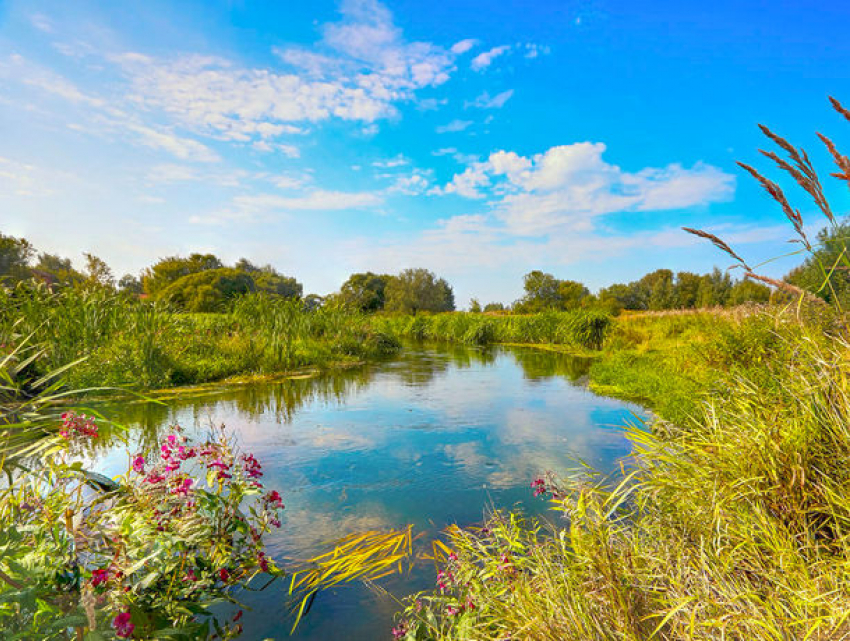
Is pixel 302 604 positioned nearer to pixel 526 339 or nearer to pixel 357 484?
pixel 357 484

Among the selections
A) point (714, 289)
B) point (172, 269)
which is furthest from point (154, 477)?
point (714, 289)

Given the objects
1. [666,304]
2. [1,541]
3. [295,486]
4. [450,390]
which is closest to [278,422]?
[295,486]

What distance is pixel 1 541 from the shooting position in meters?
1.63

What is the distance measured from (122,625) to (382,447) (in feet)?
15.1

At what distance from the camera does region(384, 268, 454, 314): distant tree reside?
49.5m

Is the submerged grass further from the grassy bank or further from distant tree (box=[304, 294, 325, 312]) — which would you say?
distant tree (box=[304, 294, 325, 312])

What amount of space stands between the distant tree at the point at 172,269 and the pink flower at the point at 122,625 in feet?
165

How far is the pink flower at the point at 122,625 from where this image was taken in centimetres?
162

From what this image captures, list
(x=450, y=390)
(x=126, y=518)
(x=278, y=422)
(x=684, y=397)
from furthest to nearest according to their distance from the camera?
(x=450, y=390)
(x=278, y=422)
(x=684, y=397)
(x=126, y=518)

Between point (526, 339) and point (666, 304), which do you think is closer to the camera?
point (526, 339)

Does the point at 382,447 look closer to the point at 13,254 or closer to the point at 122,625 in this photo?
the point at 122,625

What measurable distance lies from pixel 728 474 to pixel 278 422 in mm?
6721

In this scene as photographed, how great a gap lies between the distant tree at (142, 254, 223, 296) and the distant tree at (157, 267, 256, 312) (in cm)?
548

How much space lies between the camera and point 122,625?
1641 millimetres
